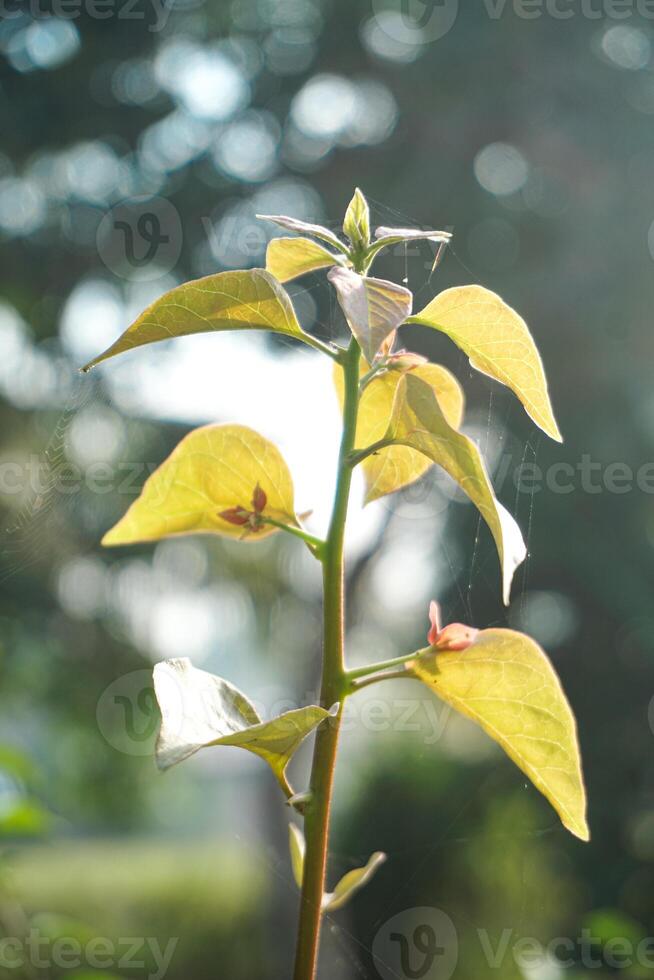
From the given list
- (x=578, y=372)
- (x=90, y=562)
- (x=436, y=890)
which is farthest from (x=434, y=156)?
(x=436, y=890)

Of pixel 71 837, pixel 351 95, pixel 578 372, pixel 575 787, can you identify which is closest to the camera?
pixel 575 787

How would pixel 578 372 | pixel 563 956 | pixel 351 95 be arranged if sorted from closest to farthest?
pixel 563 956
pixel 578 372
pixel 351 95

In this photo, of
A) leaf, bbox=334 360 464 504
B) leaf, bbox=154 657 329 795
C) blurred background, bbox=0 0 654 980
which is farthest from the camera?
blurred background, bbox=0 0 654 980

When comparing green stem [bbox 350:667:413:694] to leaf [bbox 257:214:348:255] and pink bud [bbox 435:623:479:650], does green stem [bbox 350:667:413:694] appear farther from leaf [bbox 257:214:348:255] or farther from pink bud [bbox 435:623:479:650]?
leaf [bbox 257:214:348:255]

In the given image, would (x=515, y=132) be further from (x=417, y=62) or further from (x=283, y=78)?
(x=283, y=78)

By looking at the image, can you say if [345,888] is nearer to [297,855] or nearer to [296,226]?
[297,855]

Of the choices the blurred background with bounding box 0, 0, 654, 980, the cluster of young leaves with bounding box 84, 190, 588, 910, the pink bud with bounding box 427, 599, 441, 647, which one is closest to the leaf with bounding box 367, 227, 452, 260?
the cluster of young leaves with bounding box 84, 190, 588, 910

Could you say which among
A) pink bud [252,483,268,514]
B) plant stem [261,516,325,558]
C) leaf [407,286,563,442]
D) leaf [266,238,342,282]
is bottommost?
plant stem [261,516,325,558]

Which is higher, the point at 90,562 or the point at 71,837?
the point at 90,562
